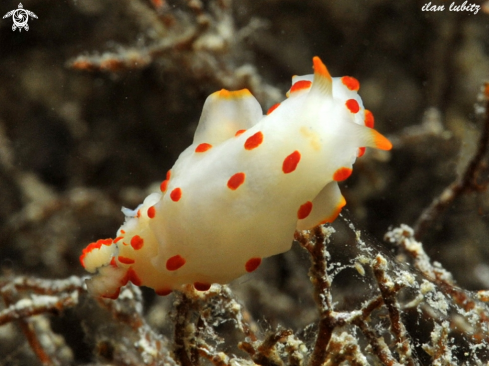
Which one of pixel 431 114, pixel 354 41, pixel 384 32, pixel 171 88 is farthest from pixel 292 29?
pixel 431 114

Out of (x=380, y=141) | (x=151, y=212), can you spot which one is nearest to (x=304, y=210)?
(x=380, y=141)

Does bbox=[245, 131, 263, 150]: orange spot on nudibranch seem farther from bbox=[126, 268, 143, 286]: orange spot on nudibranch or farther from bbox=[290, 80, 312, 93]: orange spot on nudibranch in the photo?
bbox=[126, 268, 143, 286]: orange spot on nudibranch

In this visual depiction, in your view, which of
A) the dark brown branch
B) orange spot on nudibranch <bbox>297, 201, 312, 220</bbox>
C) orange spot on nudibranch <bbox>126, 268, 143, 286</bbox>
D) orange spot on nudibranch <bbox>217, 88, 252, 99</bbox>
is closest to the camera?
the dark brown branch

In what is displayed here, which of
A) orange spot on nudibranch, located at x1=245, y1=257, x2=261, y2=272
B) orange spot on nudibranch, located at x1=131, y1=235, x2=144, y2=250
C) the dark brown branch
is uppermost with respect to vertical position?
orange spot on nudibranch, located at x1=131, y1=235, x2=144, y2=250

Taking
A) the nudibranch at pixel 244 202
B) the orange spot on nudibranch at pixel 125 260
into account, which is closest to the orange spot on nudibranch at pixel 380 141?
the nudibranch at pixel 244 202

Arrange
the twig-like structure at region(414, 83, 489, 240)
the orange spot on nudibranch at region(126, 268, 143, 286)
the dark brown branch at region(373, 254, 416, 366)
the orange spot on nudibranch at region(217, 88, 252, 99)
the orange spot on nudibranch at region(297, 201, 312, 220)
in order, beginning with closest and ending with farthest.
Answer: the dark brown branch at region(373, 254, 416, 366) → the orange spot on nudibranch at region(297, 201, 312, 220) → the orange spot on nudibranch at region(126, 268, 143, 286) → the orange spot on nudibranch at region(217, 88, 252, 99) → the twig-like structure at region(414, 83, 489, 240)

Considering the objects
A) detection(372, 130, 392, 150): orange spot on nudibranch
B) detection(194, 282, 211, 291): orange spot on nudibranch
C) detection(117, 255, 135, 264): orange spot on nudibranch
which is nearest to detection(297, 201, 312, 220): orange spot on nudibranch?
detection(372, 130, 392, 150): orange spot on nudibranch

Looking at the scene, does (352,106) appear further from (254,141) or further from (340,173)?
(254,141)

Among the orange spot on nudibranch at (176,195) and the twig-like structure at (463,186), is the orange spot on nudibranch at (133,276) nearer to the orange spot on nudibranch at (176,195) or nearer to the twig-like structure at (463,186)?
the orange spot on nudibranch at (176,195)

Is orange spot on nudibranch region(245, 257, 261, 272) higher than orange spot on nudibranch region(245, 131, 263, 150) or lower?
lower
